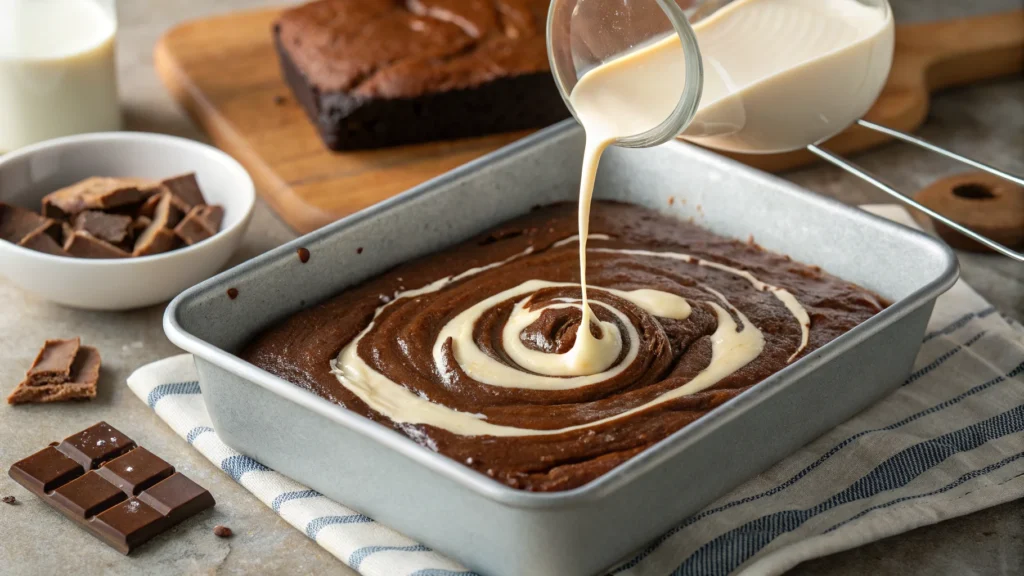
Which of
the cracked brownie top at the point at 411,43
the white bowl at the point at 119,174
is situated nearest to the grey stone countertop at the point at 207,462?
the white bowl at the point at 119,174

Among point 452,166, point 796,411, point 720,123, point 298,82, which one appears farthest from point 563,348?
point 298,82

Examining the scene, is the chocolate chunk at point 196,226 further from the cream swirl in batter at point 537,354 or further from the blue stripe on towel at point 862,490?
the blue stripe on towel at point 862,490

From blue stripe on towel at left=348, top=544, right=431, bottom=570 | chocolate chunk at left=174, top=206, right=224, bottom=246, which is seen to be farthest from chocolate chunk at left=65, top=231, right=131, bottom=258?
blue stripe on towel at left=348, top=544, right=431, bottom=570

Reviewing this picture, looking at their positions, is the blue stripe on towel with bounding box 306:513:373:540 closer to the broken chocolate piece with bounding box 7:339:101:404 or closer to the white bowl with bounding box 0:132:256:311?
the broken chocolate piece with bounding box 7:339:101:404

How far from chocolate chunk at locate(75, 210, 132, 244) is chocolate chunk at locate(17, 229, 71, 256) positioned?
0.24 ft

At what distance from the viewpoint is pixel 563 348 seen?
2.40 metres

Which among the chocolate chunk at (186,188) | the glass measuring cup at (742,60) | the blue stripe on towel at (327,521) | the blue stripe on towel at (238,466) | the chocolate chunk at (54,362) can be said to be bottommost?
the chocolate chunk at (54,362)

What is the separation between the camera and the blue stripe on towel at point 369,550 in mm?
2068

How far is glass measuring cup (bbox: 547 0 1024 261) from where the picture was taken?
2.36m

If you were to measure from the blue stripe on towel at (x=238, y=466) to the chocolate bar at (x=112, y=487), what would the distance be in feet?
0.25

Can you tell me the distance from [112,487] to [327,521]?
1.49 ft

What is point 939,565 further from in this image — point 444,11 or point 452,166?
point 444,11

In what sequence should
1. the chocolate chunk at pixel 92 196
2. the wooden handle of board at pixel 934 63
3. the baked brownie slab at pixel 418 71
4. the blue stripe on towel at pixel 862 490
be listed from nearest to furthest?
1. the blue stripe on towel at pixel 862 490
2. the chocolate chunk at pixel 92 196
3. the baked brownie slab at pixel 418 71
4. the wooden handle of board at pixel 934 63

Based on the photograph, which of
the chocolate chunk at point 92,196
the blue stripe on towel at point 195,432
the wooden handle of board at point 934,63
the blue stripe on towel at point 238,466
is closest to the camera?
the blue stripe on towel at point 238,466
